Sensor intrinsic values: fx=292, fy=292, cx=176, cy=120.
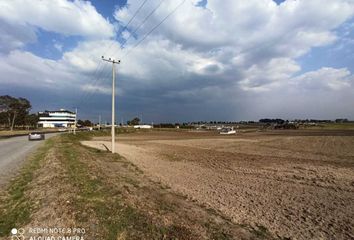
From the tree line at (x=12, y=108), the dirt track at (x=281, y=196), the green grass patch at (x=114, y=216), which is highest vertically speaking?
the tree line at (x=12, y=108)

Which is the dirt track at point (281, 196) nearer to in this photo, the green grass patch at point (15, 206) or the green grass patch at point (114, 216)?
the green grass patch at point (114, 216)

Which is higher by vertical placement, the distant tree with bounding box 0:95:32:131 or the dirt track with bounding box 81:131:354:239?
the distant tree with bounding box 0:95:32:131

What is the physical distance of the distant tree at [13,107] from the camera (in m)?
115

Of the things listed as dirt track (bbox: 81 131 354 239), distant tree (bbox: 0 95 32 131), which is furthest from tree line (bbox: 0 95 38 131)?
dirt track (bbox: 81 131 354 239)

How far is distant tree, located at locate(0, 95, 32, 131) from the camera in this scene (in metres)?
115

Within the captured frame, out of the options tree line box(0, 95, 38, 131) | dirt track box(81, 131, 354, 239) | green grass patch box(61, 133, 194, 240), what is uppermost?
tree line box(0, 95, 38, 131)

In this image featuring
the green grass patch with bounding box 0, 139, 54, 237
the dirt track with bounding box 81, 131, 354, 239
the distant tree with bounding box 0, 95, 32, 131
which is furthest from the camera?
the distant tree with bounding box 0, 95, 32, 131

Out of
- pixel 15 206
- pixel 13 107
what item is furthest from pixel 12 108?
pixel 15 206

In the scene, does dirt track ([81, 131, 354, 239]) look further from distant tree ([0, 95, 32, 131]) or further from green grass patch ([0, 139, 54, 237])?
distant tree ([0, 95, 32, 131])

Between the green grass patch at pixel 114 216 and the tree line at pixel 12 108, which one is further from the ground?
the tree line at pixel 12 108

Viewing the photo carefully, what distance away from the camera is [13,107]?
384 ft

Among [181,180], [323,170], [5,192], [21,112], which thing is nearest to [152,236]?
[5,192]

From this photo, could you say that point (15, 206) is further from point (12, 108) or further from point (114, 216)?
point (12, 108)

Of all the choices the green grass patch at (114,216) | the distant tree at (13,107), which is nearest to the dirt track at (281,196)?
the green grass patch at (114,216)
